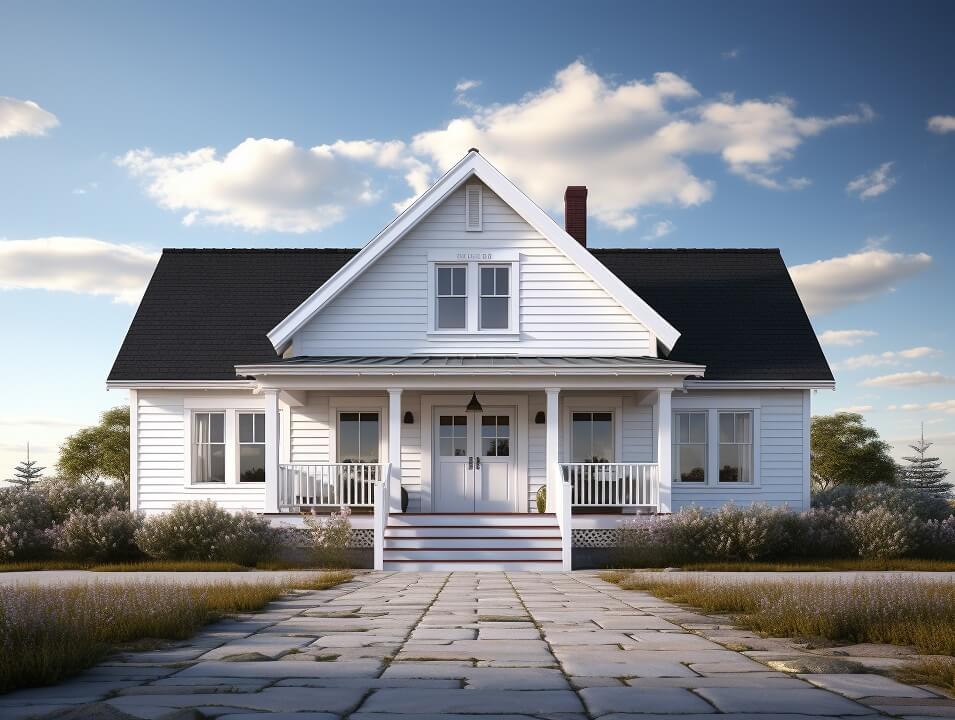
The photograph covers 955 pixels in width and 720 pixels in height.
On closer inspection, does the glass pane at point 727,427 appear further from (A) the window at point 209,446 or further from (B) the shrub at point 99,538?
(B) the shrub at point 99,538

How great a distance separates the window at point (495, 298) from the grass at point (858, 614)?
36.5ft

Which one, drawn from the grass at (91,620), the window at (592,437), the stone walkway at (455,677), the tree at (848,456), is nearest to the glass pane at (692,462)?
the window at (592,437)

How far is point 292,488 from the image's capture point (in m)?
18.2

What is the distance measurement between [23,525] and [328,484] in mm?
5992

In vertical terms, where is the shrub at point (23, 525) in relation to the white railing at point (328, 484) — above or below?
below

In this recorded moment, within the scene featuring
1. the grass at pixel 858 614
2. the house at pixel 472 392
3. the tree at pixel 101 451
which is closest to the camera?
the grass at pixel 858 614

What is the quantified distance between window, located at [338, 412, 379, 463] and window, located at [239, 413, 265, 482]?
67.8 inches

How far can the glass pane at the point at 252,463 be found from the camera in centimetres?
2056

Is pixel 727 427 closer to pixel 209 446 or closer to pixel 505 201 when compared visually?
pixel 505 201

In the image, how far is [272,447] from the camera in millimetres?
18016

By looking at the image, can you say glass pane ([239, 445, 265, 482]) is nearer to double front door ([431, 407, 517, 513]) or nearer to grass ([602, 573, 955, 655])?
double front door ([431, 407, 517, 513])

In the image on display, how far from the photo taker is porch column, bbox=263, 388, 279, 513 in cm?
1792

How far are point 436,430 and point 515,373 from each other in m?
3.29

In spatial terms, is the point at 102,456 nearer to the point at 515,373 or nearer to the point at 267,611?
the point at 515,373
